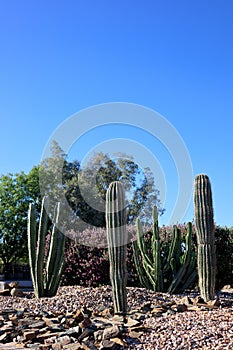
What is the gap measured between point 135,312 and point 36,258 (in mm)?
2615

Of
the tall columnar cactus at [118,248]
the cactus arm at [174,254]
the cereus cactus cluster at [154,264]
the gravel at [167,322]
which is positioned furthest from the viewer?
the cactus arm at [174,254]

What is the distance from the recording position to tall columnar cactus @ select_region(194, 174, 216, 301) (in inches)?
256

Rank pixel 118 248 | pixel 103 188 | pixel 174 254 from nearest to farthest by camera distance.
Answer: pixel 118 248 < pixel 174 254 < pixel 103 188

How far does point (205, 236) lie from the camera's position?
257 inches

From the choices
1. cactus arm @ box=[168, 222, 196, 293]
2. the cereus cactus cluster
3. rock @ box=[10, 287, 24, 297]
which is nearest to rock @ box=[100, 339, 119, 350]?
the cereus cactus cluster

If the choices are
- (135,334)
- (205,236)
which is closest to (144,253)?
(205,236)

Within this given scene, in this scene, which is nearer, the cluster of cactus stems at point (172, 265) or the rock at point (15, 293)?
the cluster of cactus stems at point (172, 265)

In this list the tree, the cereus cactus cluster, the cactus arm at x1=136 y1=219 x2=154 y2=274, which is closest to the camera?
the cereus cactus cluster

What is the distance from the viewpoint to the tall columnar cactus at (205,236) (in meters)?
6.50

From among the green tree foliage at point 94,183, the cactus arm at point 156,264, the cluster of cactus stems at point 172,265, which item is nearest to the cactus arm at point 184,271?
the cluster of cactus stems at point 172,265

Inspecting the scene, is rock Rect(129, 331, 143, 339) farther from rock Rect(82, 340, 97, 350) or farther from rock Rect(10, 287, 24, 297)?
rock Rect(10, 287, 24, 297)

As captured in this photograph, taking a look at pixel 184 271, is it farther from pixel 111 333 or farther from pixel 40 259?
pixel 111 333

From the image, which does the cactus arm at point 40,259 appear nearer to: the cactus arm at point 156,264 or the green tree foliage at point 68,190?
the cactus arm at point 156,264

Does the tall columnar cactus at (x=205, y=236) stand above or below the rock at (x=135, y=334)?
above
